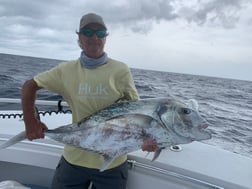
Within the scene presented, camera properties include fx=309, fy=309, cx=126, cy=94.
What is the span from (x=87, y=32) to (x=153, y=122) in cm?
73

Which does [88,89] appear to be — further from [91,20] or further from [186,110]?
[186,110]

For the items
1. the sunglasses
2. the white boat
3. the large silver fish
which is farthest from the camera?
the white boat

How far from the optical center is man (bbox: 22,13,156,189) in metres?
1.96

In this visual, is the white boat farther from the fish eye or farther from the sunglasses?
the sunglasses

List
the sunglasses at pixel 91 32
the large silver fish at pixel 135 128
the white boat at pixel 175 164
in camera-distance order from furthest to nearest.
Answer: the white boat at pixel 175 164 < the sunglasses at pixel 91 32 < the large silver fish at pixel 135 128

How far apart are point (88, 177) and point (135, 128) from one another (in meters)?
0.58

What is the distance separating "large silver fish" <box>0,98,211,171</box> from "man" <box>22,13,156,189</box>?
140 millimetres

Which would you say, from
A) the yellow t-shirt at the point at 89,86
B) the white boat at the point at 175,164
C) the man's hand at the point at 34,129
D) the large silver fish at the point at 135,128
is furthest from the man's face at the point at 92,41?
the white boat at the point at 175,164

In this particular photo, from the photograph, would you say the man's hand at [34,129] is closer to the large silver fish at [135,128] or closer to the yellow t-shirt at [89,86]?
the large silver fish at [135,128]

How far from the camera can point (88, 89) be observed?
6.46 ft

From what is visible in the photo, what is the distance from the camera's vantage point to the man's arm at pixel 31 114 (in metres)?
1.96

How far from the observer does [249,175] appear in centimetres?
216

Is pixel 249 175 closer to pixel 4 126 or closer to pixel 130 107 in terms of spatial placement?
pixel 130 107

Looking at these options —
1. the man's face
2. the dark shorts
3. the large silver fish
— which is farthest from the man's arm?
the man's face
